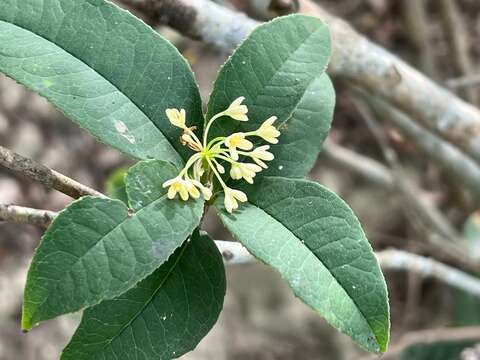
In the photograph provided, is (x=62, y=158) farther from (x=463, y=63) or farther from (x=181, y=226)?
(x=181, y=226)

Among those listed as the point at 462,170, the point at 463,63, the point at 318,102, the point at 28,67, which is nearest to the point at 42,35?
the point at 28,67

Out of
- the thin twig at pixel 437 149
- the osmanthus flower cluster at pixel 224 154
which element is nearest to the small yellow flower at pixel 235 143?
the osmanthus flower cluster at pixel 224 154

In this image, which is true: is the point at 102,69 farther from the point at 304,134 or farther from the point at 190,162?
the point at 304,134

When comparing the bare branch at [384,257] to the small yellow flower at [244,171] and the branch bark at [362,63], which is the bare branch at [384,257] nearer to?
the small yellow flower at [244,171]

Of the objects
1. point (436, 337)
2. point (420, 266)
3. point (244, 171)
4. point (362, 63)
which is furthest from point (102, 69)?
point (436, 337)

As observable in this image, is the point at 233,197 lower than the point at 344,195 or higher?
higher

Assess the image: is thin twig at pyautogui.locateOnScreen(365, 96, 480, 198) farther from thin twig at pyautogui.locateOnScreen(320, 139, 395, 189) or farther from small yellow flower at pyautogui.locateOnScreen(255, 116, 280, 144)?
small yellow flower at pyautogui.locateOnScreen(255, 116, 280, 144)

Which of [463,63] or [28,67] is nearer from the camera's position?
[28,67]
